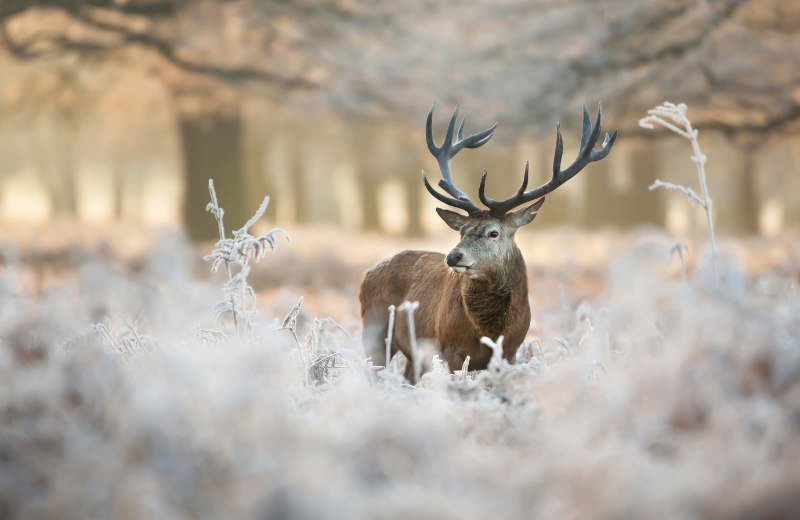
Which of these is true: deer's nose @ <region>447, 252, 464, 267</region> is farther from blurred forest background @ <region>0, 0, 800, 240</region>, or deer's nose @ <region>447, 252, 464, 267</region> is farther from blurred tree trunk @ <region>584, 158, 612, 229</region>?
blurred tree trunk @ <region>584, 158, 612, 229</region>

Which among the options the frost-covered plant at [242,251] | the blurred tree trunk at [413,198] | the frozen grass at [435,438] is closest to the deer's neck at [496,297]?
the frost-covered plant at [242,251]

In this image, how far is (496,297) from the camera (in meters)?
3.84

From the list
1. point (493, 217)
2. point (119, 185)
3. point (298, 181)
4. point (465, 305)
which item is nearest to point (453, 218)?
point (493, 217)

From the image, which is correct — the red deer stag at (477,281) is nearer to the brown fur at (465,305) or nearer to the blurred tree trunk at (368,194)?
the brown fur at (465,305)

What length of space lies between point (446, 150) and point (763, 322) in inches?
109

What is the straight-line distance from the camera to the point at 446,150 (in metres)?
4.36

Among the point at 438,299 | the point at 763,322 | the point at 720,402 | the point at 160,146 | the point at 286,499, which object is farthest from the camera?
the point at 160,146

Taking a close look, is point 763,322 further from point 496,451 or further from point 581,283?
point 581,283

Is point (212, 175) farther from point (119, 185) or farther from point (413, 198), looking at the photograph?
point (119, 185)

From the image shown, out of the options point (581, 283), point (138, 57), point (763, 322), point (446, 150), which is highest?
point (138, 57)

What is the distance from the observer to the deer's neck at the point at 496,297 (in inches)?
148

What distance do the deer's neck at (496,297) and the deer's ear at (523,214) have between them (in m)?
0.25

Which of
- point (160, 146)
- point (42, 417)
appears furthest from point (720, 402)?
point (160, 146)

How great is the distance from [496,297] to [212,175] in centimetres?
857
